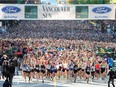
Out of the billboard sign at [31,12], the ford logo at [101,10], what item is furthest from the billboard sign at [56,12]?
the ford logo at [101,10]

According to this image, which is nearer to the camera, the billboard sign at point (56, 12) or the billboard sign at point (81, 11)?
the billboard sign at point (56, 12)

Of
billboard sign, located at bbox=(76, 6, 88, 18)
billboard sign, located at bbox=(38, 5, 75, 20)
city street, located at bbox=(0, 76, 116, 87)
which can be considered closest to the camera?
city street, located at bbox=(0, 76, 116, 87)

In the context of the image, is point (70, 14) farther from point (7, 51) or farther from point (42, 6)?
point (7, 51)

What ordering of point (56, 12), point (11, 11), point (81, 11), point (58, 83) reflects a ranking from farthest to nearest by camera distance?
point (11, 11), point (81, 11), point (56, 12), point (58, 83)

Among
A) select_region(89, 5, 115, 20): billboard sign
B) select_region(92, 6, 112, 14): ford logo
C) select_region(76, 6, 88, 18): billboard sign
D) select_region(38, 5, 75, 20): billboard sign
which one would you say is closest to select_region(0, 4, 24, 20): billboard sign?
select_region(38, 5, 75, 20): billboard sign

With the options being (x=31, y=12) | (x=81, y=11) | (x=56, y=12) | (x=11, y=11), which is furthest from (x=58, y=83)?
(x=11, y=11)

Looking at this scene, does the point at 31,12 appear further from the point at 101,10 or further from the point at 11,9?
the point at 101,10

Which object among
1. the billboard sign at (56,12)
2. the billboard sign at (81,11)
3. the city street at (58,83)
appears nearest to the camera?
the city street at (58,83)

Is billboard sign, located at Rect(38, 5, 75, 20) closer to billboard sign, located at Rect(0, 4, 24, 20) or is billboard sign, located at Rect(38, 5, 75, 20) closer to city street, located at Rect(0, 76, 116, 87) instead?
billboard sign, located at Rect(0, 4, 24, 20)

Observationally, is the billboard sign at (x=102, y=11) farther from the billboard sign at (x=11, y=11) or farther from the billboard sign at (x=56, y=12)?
the billboard sign at (x=11, y=11)

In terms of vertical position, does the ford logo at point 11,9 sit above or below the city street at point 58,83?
above

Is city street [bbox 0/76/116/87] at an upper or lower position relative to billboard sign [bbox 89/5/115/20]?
lower

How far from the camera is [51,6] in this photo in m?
38.7

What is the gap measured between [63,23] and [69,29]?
26.4 ft
